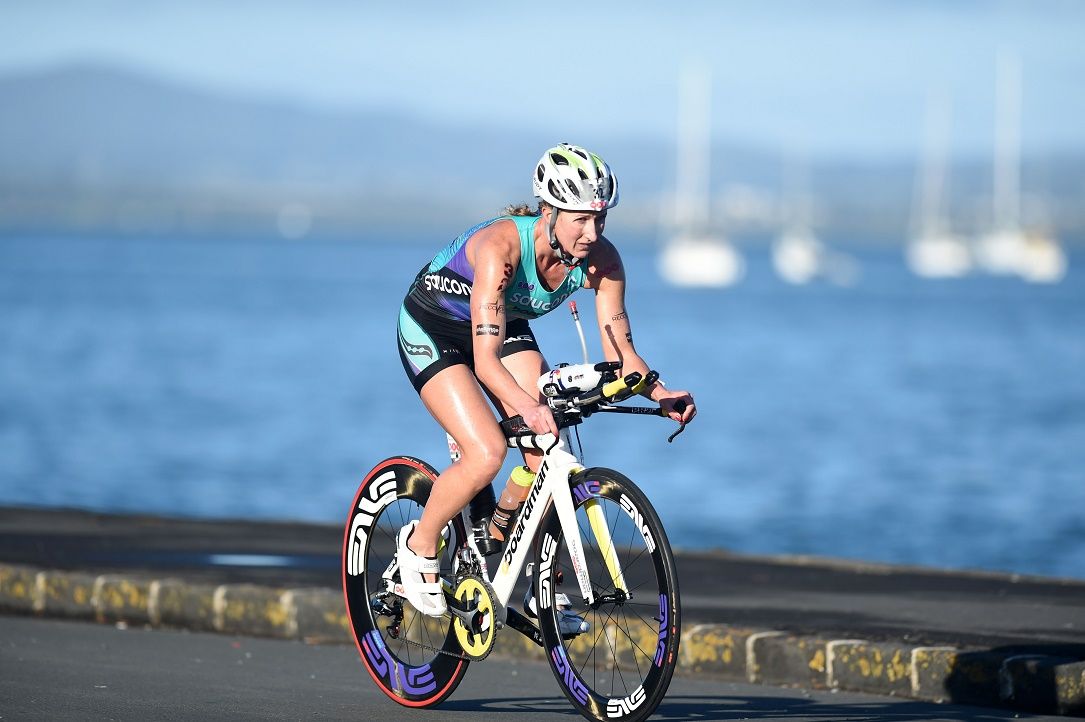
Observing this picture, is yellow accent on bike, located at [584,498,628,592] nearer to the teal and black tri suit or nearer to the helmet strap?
the teal and black tri suit

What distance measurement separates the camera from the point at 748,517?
88.0ft

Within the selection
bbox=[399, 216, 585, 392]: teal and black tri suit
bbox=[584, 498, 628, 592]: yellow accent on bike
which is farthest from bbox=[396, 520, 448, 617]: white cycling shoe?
bbox=[584, 498, 628, 592]: yellow accent on bike

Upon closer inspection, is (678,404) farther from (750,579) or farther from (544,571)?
(750,579)

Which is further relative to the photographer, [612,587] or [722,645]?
[722,645]

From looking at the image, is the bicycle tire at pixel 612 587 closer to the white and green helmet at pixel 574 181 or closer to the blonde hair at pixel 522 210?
the white and green helmet at pixel 574 181

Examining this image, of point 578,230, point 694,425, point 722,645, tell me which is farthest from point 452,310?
point 694,425

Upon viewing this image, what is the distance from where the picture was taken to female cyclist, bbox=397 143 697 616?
22.5ft

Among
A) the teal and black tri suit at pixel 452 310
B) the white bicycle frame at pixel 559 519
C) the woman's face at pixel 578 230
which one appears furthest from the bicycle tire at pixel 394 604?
the woman's face at pixel 578 230

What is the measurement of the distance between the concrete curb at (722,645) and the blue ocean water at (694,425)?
13149 millimetres

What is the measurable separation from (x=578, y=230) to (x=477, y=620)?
1.57 metres

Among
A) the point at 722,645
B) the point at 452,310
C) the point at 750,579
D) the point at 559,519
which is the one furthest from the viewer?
the point at 750,579

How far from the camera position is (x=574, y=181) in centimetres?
686

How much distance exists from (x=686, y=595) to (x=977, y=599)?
5.27ft

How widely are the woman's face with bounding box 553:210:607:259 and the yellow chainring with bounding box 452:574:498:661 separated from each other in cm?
134
